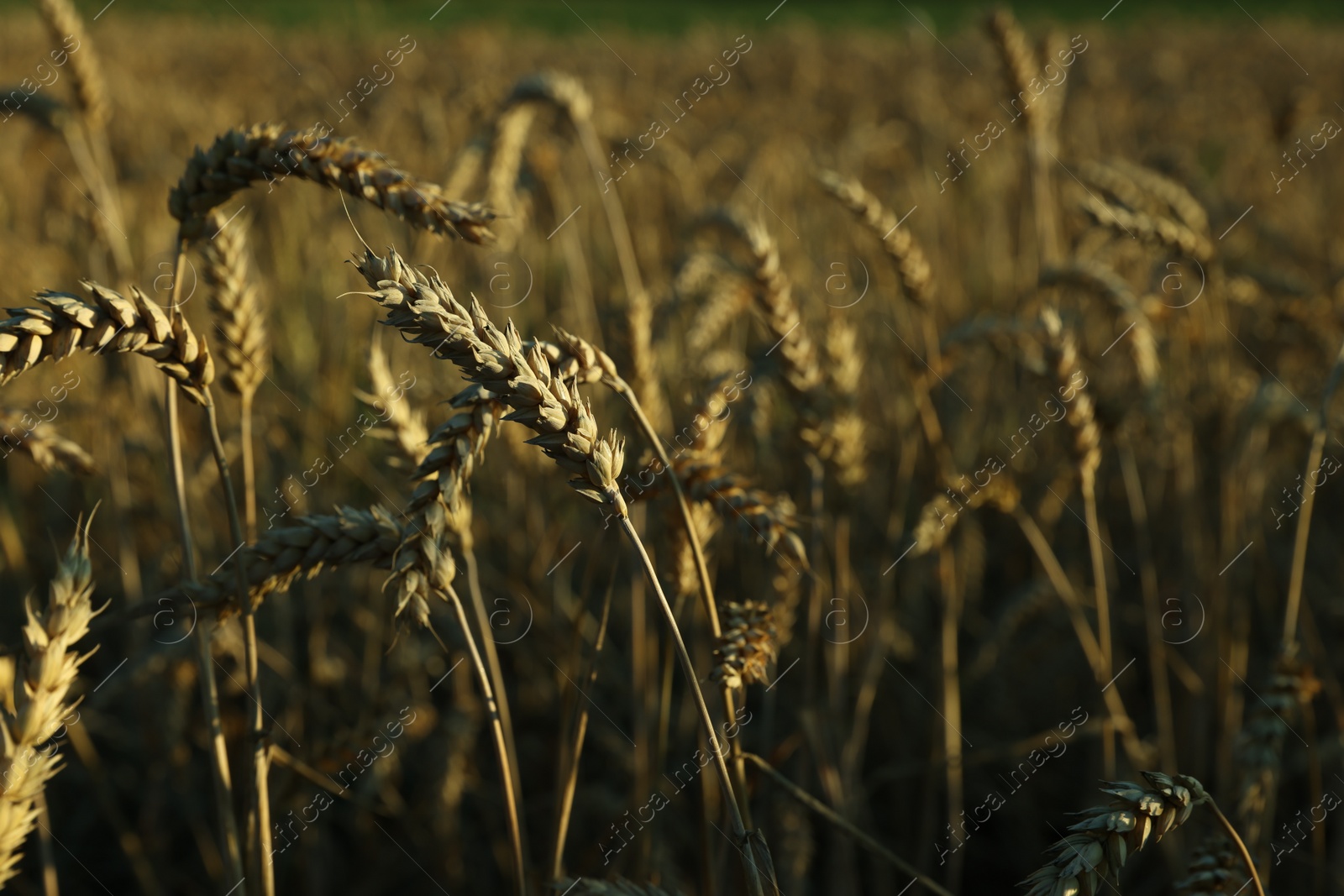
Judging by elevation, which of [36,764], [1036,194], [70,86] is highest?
[70,86]

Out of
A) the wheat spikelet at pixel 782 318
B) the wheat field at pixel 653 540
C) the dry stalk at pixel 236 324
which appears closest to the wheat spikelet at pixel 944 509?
the wheat field at pixel 653 540

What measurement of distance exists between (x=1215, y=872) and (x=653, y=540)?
1.32 metres

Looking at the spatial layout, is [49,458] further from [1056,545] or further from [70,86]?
[1056,545]

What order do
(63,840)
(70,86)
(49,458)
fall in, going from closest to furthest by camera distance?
(49,458) → (70,86) → (63,840)

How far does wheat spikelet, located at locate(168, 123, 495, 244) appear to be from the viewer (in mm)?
1091

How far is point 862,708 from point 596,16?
29204mm

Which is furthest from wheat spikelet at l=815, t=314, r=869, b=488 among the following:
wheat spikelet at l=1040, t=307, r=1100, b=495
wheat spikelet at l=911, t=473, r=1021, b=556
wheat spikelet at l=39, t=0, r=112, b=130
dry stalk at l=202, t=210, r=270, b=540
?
wheat spikelet at l=39, t=0, r=112, b=130

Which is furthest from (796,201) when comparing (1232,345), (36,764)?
(36,764)

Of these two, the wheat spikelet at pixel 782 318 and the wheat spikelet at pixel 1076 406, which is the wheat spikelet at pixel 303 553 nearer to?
the wheat spikelet at pixel 782 318

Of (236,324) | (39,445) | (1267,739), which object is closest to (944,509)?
(1267,739)

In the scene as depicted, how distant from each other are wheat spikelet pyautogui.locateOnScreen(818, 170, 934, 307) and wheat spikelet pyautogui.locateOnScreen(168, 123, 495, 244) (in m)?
1.10

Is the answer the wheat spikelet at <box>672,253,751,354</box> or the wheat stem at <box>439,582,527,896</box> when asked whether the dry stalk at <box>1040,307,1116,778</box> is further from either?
the wheat stem at <box>439,582,527,896</box>

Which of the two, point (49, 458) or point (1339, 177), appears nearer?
point (49, 458)

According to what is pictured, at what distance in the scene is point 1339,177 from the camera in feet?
20.5
